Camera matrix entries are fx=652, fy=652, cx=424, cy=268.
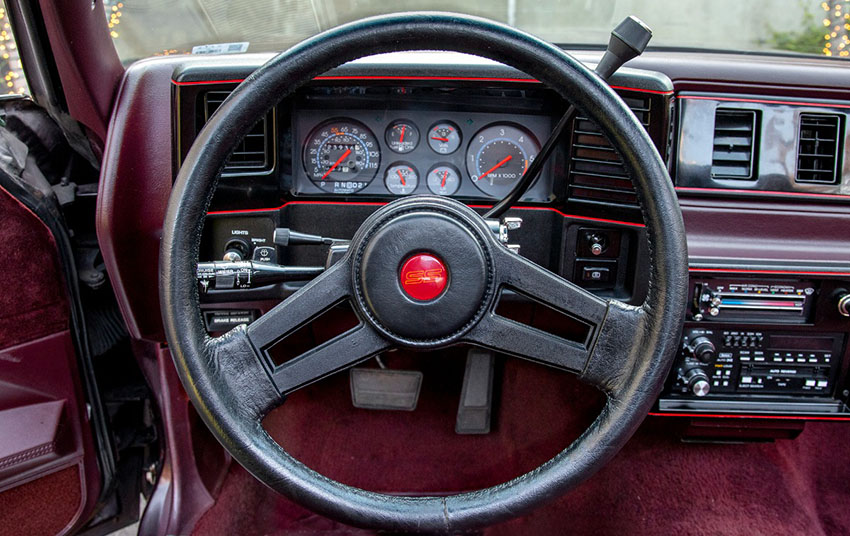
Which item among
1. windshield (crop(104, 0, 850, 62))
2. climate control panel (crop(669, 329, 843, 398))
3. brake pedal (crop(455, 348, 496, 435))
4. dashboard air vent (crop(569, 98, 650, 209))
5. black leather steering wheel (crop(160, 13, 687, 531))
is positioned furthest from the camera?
brake pedal (crop(455, 348, 496, 435))

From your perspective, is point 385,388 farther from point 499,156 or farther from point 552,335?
point 552,335

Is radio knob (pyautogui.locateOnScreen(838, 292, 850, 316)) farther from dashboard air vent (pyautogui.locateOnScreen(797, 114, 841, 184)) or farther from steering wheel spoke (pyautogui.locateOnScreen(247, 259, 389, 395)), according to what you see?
steering wheel spoke (pyautogui.locateOnScreen(247, 259, 389, 395))

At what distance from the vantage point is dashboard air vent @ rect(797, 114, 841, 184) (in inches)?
61.8

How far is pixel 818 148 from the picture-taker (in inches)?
62.5

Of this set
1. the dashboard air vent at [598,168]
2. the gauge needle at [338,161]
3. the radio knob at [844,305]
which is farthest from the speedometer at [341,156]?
the radio knob at [844,305]

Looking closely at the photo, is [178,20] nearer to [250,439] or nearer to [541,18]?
[541,18]

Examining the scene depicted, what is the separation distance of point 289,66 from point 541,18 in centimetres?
110

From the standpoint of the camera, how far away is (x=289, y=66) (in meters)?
0.93

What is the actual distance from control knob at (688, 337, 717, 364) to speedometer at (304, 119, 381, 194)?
0.87 meters

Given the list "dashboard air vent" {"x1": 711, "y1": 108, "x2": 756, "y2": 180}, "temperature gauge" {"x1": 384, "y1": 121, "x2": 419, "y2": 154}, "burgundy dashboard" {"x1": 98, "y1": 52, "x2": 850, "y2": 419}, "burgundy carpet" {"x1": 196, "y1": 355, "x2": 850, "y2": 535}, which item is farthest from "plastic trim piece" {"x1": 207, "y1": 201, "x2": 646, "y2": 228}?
"burgundy carpet" {"x1": 196, "y1": 355, "x2": 850, "y2": 535}

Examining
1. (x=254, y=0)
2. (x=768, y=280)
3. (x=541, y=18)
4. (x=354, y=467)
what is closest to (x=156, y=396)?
(x=354, y=467)

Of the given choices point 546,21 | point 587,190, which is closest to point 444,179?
point 587,190

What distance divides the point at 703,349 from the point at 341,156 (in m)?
0.97

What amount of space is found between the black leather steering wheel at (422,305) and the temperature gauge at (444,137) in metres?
0.61
